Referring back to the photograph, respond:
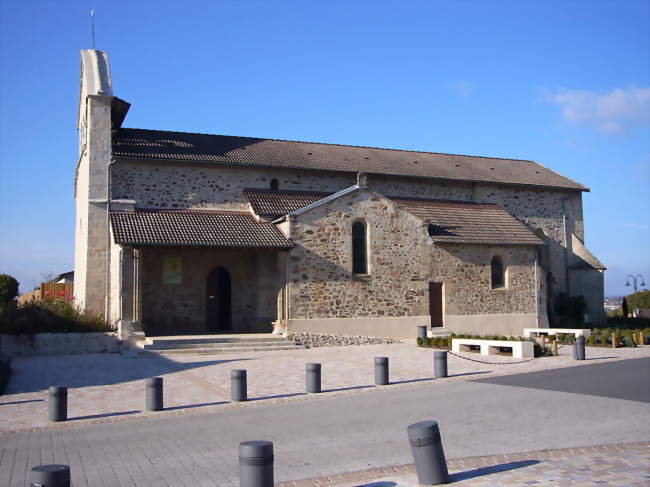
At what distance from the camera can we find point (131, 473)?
776 cm

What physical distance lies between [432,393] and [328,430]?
398 cm

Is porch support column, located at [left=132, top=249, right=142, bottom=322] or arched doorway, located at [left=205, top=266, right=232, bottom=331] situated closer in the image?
porch support column, located at [left=132, top=249, right=142, bottom=322]

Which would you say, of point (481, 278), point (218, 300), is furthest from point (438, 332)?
point (218, 300)

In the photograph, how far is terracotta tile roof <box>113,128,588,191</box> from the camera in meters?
26.7

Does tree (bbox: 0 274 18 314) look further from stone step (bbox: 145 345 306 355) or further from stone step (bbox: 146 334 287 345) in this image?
stone step (bbox: 145 345 306 355)

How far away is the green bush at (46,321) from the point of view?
19859 millimetres

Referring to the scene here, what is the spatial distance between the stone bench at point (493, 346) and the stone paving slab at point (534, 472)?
1071 centimetres

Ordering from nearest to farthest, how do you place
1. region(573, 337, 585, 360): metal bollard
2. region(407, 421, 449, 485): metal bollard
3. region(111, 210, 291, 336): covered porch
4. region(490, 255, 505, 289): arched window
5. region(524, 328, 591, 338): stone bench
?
region(407, 421, 449, 485): metal bollard
region(573, 337, 585, 360): metal bollard
region(111, 210, 291, 336): covered porch
region(524, 328, 591, 338): stone bench
region(490, 255, 505, 289): arched window

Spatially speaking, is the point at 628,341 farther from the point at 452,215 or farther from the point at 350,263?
the point at 350,263

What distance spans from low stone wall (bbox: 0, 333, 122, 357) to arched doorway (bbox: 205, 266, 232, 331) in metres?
4.97

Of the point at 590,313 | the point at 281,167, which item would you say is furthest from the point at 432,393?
the point at 590,313

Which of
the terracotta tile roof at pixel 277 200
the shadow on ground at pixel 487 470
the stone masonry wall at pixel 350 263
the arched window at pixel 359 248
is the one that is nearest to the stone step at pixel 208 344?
the stone masonry wall at pixel 350 263

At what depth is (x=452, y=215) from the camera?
29.6 m

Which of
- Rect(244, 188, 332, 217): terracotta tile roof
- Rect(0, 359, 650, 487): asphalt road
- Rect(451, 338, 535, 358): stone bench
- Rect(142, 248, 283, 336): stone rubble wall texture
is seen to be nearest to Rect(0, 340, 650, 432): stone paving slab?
Rect(451, 338, 535, 358): stone bench
